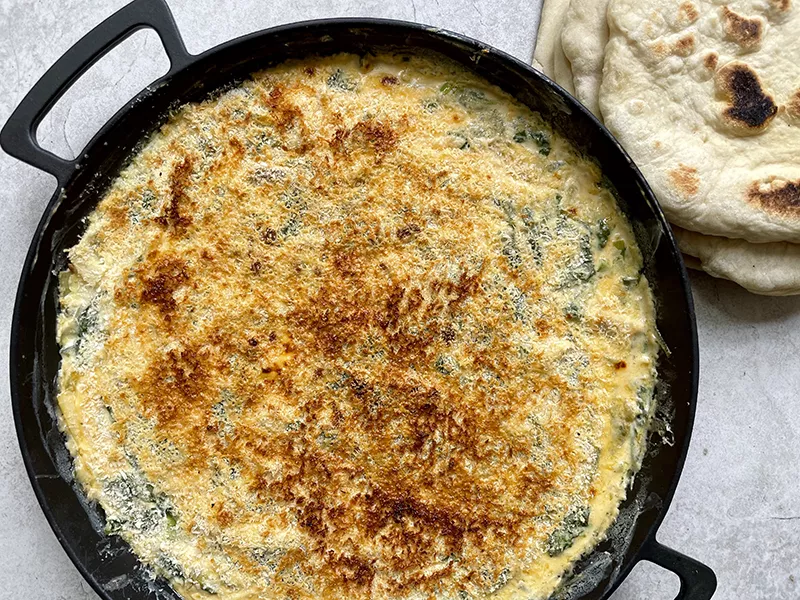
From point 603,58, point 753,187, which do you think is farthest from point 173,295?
point 753,187

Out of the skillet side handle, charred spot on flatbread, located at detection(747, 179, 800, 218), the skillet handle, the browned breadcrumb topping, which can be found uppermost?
the skillet handle

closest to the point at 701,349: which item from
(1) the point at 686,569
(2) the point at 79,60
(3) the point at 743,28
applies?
(1) the point at 686,569

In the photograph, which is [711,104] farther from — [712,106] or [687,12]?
[687,12]

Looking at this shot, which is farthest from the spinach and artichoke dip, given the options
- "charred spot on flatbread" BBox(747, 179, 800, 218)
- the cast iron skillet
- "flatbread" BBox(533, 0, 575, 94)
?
"charred spot on flatbread" BBox(747, 179, 800, 218)

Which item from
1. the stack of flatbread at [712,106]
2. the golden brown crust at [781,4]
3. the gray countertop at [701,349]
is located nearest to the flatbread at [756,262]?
the stack of flatbread at [712,106]

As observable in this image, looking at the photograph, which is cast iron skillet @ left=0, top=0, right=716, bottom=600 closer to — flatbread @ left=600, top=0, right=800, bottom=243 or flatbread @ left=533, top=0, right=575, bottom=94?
flatbread @ left=600, top=0, right=800, bottom=243

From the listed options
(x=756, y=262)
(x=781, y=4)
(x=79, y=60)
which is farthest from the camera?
(x=756, y=262)

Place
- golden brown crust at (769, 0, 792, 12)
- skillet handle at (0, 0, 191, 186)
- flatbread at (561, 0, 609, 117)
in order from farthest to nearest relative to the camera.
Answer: flatbread at (561, 0, 609, 117) < golden brown crust at (769, 0, 792, 12) < skillet handle at (0, 0, 191, 186)

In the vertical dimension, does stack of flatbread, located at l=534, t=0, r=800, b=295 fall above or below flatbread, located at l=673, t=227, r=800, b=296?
above
